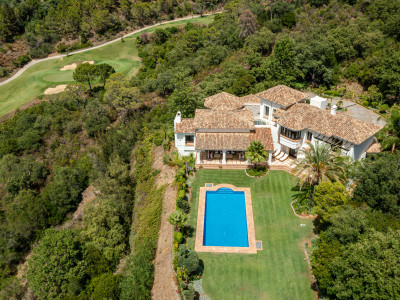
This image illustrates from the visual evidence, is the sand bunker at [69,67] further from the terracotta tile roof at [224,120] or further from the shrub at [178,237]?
the shrub at [178,237]

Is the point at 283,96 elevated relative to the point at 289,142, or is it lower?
elevated

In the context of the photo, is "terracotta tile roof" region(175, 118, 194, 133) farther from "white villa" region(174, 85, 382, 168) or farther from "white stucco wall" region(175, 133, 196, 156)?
"white stucco wall" region(175, 133, 196, 156)

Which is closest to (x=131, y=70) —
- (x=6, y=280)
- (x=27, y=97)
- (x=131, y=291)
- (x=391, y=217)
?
(x=27, y=97)

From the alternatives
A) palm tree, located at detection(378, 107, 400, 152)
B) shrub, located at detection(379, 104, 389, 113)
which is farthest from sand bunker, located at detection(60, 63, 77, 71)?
palm tree, located at detection(378, 107, 400, 152)

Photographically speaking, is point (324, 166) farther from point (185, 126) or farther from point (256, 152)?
point (185, 126)

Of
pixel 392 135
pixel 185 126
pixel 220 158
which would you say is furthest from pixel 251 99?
pixel 392 135

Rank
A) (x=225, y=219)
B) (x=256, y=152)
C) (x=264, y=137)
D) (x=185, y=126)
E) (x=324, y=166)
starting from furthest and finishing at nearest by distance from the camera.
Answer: (x=185, y=126) < (x=264, y=137) < (x=256, y=152) < (x=225, y=219) < (x=324, y=166)

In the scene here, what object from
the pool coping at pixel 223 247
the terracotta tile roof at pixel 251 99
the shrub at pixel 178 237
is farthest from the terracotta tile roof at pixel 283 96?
the shrub at pixel 178 237
